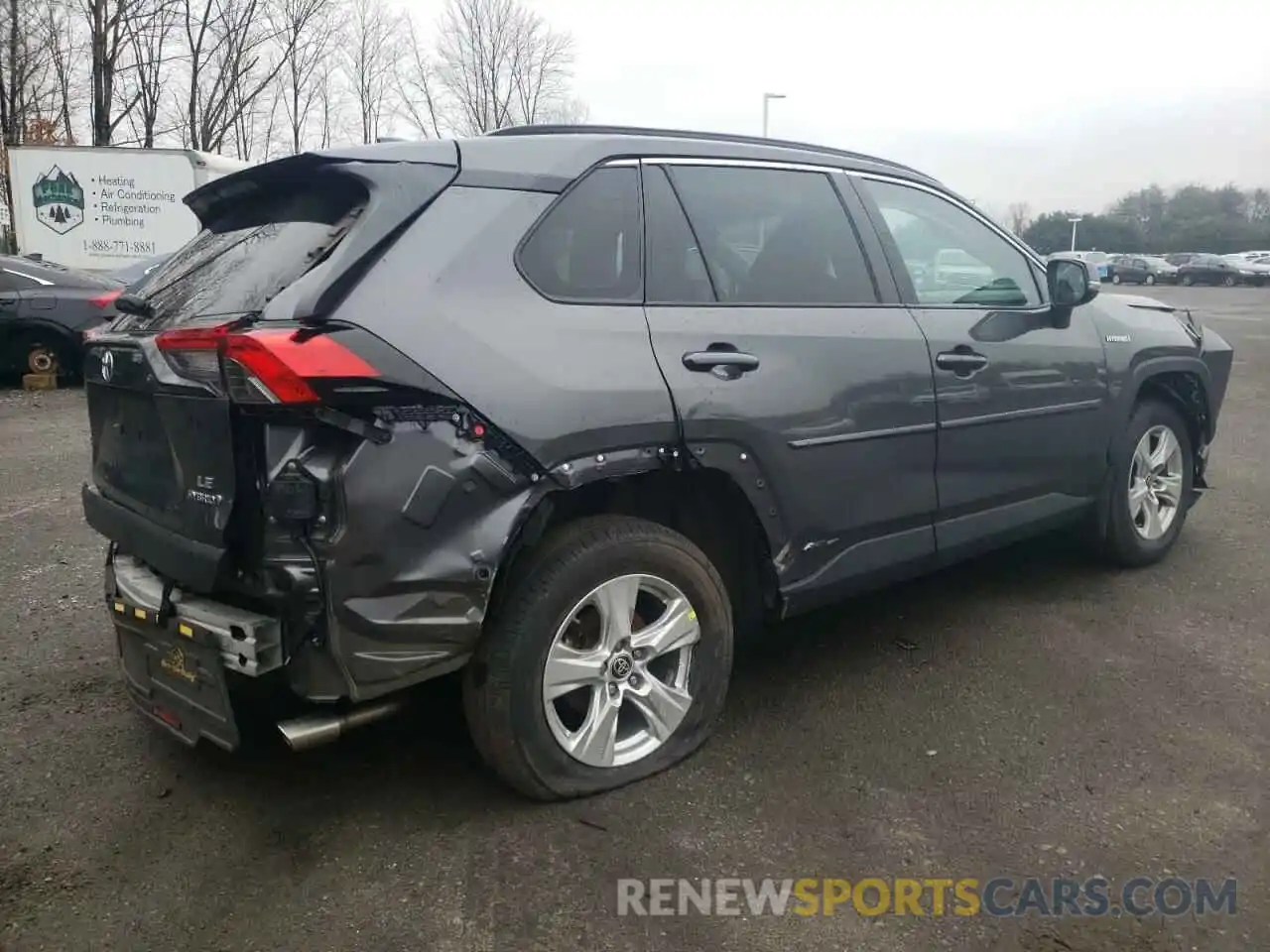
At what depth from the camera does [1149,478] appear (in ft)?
15.9

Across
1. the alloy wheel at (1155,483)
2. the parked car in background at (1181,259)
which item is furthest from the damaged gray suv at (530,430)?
the parked car in background at (1181,259)

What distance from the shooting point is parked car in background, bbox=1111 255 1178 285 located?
49.0 meters

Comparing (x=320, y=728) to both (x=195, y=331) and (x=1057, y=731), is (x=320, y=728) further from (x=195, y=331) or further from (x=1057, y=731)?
(x=1057, y=731)

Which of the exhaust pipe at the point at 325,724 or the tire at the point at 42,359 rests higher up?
the tire at the point at 42,359

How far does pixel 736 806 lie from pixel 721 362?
4.17 ft

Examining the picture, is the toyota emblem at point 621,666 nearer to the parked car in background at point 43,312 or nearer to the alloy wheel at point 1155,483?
the alloy wheel at point 1155,483

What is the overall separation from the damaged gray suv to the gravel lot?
272 millimetres

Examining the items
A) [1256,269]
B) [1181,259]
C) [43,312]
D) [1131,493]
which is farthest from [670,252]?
[1181,259]

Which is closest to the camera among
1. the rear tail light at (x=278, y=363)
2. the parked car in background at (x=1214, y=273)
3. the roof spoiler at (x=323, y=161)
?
the rear tail light at (x=278, y=363)

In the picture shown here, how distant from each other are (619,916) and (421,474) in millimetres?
1147

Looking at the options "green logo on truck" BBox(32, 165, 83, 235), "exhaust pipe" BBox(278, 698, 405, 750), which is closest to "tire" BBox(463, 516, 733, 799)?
"exhaust pipe" BBox(278, 698, 405, 750)

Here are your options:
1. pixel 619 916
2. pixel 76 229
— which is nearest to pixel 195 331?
pixel 619 916

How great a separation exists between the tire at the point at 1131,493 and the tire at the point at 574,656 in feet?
7.92

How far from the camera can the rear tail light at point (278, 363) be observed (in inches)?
89.6
